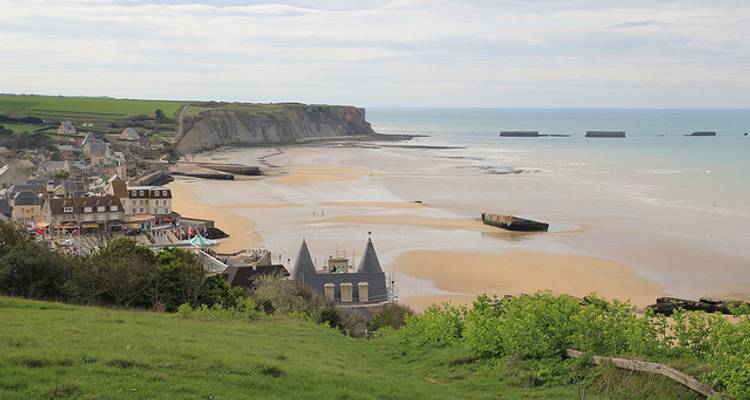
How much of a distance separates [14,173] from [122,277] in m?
51.1

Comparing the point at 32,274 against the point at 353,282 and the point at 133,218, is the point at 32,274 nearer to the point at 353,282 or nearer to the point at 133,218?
the point at 353,282

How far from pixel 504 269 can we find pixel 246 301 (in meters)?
20.1

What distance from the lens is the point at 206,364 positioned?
36.3 feet

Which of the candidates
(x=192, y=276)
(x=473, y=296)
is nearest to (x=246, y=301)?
(x=192, y=276)

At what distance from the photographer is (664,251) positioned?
42719 millimetres

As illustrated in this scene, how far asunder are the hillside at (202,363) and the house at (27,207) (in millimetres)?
33865

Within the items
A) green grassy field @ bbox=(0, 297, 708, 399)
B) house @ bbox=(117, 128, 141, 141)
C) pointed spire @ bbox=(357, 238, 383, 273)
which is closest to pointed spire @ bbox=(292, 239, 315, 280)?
pointed spire @ bbox=(357, 238, 383, 273)

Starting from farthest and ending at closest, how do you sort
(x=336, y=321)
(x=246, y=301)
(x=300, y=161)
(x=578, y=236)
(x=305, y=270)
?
(x=300, y=161)
(x=578, y=236)
(x=305, y=270)
(x=336, y=321)
(x=246, y=301)

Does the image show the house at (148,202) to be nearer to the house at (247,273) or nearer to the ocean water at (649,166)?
the house at (247,273)

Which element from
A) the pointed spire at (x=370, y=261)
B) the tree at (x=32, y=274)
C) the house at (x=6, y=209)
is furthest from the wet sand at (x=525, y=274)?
the house at (x=6, y=209)

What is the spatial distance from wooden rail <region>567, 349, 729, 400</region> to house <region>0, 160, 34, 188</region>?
60161 mm

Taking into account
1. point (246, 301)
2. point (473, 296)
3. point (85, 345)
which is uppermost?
point (85, 345)

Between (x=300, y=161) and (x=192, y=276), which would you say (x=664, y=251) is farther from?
(x=300, y=161)

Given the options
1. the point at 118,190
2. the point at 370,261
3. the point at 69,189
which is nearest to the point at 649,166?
the point at 118,190
